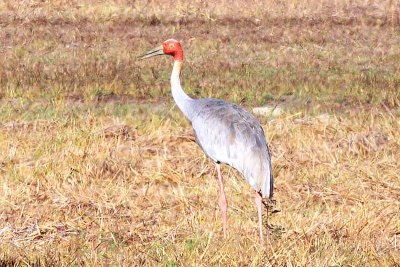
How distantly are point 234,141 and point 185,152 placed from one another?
220 centimetres

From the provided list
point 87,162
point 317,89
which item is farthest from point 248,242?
point 317,89

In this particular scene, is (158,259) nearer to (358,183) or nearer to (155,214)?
(155,214)

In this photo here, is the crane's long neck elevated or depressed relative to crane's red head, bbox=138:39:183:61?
depressed

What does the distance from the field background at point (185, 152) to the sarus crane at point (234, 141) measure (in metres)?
0.32

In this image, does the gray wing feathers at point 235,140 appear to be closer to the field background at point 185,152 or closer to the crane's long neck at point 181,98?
the crane's long neck at point 181,98

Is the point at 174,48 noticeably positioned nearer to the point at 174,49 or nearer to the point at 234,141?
the point at 174,49

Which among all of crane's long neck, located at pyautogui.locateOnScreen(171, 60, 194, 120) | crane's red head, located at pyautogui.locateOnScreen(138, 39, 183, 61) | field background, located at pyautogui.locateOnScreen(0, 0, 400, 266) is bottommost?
field background, located at pyautogui.locateOnScreen(0, 0, 400, 266)

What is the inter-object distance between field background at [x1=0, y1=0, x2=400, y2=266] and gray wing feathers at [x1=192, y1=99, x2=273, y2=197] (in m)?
0.38

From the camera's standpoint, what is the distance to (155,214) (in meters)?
6.76

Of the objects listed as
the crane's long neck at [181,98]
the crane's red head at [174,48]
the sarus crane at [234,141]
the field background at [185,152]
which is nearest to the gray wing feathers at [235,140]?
the sarus crane at [234,141]

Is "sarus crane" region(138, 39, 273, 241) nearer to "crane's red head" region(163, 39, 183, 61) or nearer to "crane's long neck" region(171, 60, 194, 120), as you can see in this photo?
"crane's long neck" region(171, 60, 194, 120)

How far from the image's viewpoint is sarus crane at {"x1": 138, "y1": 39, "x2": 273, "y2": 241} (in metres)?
6.16

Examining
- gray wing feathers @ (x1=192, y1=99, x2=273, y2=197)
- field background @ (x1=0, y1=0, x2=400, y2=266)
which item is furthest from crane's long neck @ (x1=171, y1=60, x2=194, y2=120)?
field background @ (x1=0, y1=0, x2=400, y2=266)

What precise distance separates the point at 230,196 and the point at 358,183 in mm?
999
